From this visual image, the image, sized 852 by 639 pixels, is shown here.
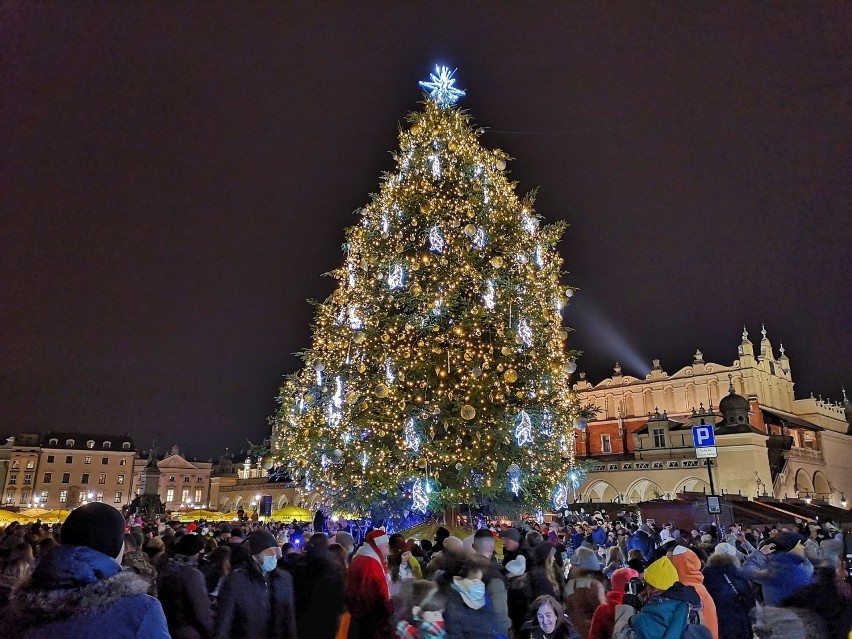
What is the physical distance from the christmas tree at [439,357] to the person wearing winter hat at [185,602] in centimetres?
1103

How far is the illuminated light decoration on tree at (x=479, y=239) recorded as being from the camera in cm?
1866

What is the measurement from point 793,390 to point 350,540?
82921 mm

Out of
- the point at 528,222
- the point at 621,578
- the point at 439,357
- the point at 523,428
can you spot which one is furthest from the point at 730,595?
the point at 528,222

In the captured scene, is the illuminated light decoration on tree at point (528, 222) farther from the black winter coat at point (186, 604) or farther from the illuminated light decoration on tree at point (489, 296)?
the black winter coat at point (186, 604)

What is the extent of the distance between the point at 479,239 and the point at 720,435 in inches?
1546

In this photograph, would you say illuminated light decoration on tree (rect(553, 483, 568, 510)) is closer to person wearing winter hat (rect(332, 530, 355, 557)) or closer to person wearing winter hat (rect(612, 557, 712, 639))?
person wearing winter hat (rect(332, 530, 355, 557))

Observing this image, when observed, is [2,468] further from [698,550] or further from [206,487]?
[698,550]

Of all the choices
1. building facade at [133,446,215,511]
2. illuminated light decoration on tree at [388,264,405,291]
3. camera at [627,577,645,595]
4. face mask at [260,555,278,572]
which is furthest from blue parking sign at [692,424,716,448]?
building facade at [133,446,215,511]

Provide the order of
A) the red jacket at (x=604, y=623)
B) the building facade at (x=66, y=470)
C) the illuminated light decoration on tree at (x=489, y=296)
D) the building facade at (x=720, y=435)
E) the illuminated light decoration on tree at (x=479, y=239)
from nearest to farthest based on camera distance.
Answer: the red jacket at (x=604, y=623), the illuminated light decoration on tree at (x=489, y=296), the illuminated light decoration on tree at (x=479, y=239), the building facade at (x=720, y=435), the building facade at (x=66, y=470)

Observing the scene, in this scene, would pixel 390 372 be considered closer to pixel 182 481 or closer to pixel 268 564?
pixel 268 564

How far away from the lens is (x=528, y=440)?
16906 mm

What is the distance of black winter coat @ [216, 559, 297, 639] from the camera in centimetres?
555

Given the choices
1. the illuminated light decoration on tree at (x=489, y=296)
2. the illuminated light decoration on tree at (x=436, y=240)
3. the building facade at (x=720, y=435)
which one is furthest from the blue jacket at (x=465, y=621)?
the building facade at (x=720, y=435)

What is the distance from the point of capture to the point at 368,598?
207 inches
